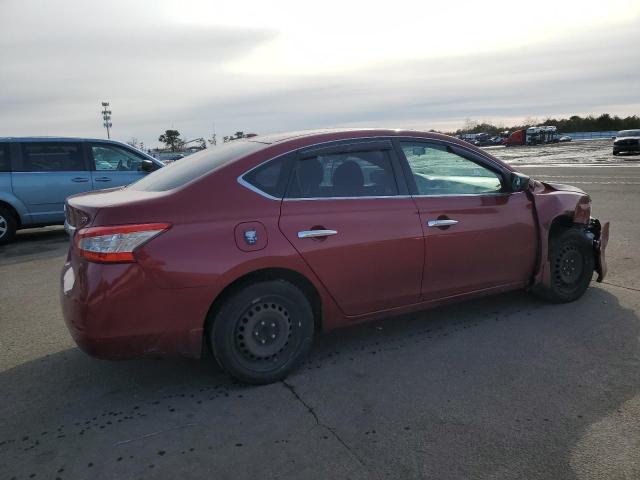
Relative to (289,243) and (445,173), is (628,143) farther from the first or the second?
(289,243)

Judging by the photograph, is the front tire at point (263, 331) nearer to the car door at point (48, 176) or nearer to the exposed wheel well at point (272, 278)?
the exposed wheel well at point (272, 278)

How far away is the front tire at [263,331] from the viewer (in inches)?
129

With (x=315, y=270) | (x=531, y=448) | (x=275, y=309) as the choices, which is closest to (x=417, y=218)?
(x=315, y=270)

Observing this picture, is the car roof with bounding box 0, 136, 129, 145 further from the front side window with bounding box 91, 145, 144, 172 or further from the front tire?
the front tire

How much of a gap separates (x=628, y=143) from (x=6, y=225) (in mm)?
33500

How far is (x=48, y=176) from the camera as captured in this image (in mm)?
9141

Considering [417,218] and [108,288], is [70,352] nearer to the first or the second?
[108,288]

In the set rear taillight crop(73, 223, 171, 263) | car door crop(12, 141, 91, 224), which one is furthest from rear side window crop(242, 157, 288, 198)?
car door crop(12, 141, 91, 224)

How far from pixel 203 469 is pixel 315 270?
138 cm

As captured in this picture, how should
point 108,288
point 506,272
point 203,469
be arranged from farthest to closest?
point 506,272 < point 108,288 < point 203,469

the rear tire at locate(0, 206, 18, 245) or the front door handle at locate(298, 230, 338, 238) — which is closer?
the front door handle at locate(298, 230, 338, 238)

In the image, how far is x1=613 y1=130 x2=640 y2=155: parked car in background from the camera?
3148cm

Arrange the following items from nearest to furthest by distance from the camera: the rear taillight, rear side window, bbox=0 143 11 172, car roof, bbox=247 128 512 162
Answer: the rear taillight < car roof, bbox=247 128 512 162 < rear side window, bbox=0 143 11 172

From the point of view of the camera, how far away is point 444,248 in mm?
3959
